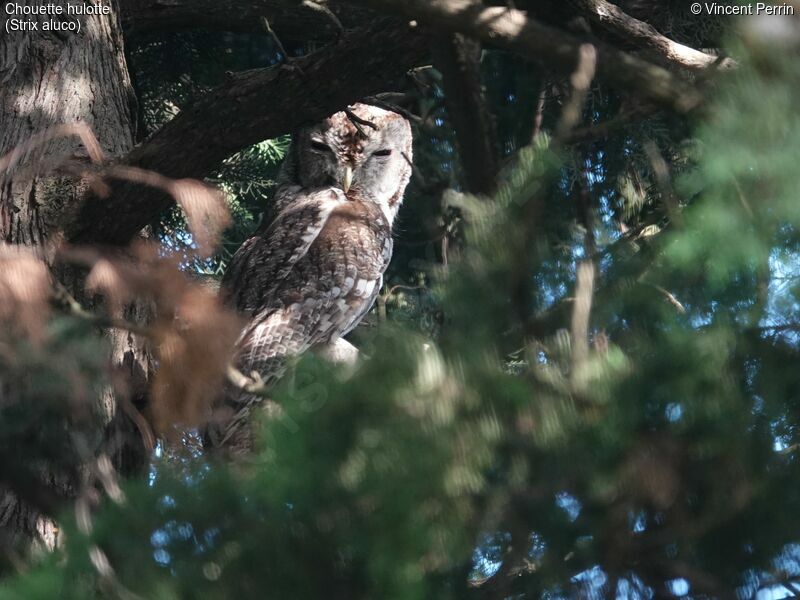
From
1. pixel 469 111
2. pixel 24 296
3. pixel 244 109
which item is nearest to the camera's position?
pixel 24 296

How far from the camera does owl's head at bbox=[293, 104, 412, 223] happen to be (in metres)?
4.92

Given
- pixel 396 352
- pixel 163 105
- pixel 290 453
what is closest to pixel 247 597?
pixel 290 453

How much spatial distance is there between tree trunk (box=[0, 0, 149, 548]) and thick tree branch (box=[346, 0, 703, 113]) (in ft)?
4.07

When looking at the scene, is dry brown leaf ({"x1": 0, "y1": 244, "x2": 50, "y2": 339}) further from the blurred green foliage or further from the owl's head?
the owl's head

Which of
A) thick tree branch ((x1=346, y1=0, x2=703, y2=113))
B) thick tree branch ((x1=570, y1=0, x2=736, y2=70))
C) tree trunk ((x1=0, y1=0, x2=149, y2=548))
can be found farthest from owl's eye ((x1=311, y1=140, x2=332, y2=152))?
thick tree branch ((x1=346, y1=0, x2=703, y2=113))

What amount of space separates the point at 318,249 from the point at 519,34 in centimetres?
211

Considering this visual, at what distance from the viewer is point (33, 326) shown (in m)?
2.07

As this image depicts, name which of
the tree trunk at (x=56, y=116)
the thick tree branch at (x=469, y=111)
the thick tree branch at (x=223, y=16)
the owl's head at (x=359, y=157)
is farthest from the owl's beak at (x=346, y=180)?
the thick tree branch at (x=469, y=111)

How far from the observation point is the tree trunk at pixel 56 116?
3285 millimetres

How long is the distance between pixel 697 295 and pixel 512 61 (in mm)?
2996

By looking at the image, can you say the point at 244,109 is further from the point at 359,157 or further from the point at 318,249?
the point at 359,157

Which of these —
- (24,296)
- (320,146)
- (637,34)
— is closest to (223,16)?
(320,146)

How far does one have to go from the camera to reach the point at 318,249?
14.8 feet

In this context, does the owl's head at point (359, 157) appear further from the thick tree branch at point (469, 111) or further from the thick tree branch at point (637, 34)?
the thick tree branch at point (469, 111)
